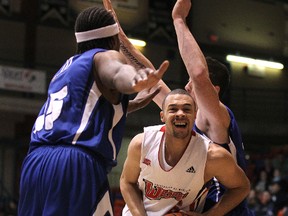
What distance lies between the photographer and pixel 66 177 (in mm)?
3062

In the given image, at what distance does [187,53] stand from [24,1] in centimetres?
1435

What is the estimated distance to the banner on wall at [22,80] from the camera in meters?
16.0

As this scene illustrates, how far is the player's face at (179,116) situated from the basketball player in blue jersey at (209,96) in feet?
0.49

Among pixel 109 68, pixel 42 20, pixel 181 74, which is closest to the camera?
pixel 109 68

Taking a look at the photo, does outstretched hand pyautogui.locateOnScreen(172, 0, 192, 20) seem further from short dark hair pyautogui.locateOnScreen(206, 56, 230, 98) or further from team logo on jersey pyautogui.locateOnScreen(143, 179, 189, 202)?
team logo on jersey pyautogui.locateOnScreen(143, 179, 189, 202)

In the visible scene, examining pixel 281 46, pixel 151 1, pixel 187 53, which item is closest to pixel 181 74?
pixel 151 1

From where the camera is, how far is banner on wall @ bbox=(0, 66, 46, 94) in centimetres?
1605

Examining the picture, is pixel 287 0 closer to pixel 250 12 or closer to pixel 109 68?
pixel 250 12

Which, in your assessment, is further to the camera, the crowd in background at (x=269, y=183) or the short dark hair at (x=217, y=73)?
the crowd in background at (x=269, y=183)

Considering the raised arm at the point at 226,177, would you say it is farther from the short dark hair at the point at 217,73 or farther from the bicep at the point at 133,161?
the short dark hair at the point at 217,73

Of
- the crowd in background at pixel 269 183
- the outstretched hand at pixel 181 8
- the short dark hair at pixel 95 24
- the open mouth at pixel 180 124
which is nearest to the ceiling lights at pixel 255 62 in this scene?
the crowd in background at pixel 269 183

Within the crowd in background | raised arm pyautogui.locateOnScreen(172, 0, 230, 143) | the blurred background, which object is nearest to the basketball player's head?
raised arm pyautogui.locateOnScreen(172, 0, 230, 143)

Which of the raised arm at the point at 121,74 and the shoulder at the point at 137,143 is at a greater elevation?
the raised arm at the point at 121,74

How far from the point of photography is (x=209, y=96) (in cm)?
388
